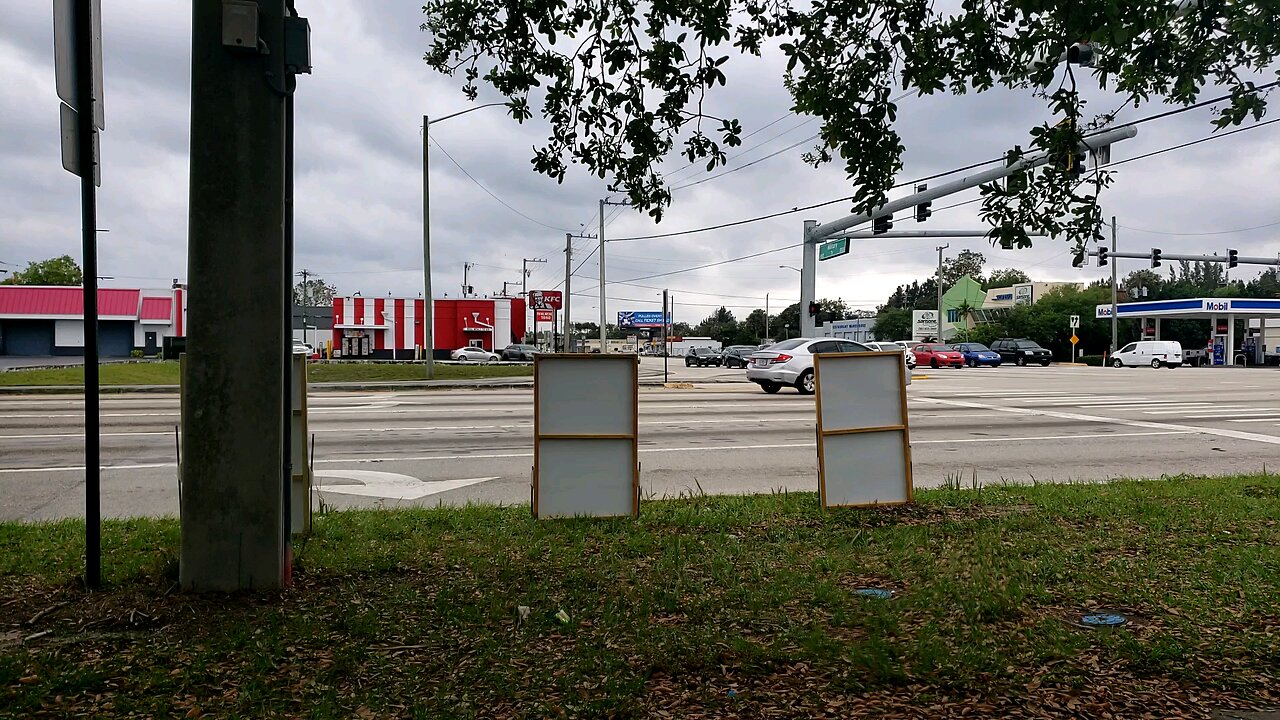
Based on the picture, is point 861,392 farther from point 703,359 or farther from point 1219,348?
point 1219,348

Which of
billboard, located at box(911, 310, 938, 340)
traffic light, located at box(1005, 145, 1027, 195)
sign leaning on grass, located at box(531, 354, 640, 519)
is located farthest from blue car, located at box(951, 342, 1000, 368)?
traffic light, located at box(1005, 145, 1027, 195)

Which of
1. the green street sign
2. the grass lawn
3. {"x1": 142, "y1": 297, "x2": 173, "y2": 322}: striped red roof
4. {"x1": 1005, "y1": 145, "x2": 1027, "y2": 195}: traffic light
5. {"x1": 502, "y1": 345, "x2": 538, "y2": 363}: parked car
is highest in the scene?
the green street sign

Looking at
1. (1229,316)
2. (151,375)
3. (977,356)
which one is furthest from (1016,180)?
(1229,316)

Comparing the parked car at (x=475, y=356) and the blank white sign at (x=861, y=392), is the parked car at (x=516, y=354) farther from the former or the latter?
the blank white sign at (x=861, y=392)

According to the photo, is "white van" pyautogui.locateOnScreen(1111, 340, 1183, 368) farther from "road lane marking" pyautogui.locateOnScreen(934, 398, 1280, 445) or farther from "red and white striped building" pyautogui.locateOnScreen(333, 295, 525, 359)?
"red and white striped building" pyautogui.locateOnScreen(333, 295, 525, 359)

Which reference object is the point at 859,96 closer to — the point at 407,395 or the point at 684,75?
the point at 684,75

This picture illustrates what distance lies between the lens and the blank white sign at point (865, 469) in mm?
6980

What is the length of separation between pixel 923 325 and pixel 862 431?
92.7 metres

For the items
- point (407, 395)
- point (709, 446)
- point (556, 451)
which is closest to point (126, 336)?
point (407, 395)

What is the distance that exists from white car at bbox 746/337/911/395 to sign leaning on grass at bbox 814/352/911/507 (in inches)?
623

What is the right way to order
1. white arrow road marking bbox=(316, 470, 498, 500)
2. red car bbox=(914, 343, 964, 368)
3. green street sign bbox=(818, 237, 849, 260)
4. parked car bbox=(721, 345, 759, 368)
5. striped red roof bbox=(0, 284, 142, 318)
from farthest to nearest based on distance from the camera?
1. parked car bbox=(721, 345, 759, 368)
2. striped red roof bbox=(0, 284, 142, 318)
3. red car bbox=(914, 343, 964, 368)
4. green street sign bbox=(818, 237, 849, 260)
5. white arrow road marking bbox=(316, 470, 498, 500)

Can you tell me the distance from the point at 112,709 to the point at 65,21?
3223 mm

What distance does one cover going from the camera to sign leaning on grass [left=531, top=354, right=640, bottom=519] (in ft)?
21.5

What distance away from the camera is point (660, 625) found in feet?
13.6
